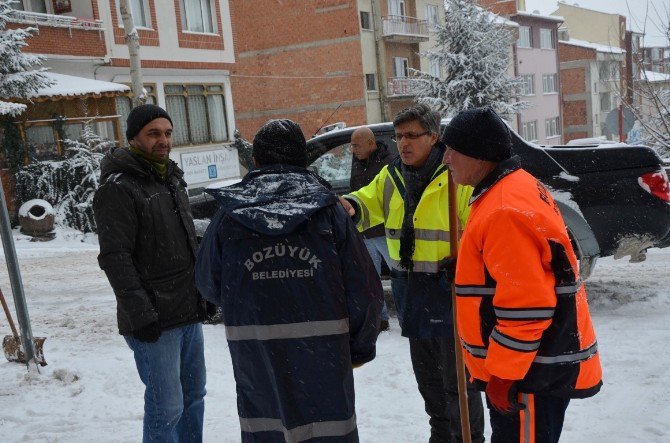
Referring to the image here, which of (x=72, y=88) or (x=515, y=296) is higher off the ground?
(x=72, y=88)

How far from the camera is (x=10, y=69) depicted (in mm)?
14336

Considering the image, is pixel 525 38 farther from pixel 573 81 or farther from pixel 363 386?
pixel 363 386


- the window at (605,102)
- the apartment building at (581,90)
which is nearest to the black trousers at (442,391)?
the apartment building at (581,90)

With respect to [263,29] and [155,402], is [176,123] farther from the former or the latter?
[155,402]

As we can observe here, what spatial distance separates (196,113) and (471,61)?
11.9 m

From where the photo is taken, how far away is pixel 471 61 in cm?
2603

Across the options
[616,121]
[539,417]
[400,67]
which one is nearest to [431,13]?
[400,67]

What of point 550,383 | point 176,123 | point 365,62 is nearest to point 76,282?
point 550,383

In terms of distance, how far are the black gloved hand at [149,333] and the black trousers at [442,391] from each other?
1348mm

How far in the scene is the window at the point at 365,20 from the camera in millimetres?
31578

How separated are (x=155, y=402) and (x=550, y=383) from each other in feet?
6.23

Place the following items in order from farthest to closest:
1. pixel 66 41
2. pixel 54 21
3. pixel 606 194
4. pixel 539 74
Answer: pixel 539 74, pixel 66 41, pixel 54 21, pixel 606 194

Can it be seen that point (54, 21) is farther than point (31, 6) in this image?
No

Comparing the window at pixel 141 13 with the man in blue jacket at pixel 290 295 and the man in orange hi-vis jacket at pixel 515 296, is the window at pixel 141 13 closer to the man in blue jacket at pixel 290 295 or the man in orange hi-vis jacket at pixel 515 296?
the man in blue jacket at pixel 290 295
